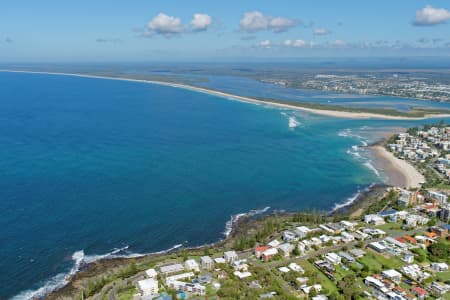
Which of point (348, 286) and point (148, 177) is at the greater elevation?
point (148, 177)

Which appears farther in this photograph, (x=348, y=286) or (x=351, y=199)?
(x=351, y=199)

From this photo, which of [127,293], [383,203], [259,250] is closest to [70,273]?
[127,293]

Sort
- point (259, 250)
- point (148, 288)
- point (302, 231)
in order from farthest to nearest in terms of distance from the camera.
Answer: point (302, 231) < point (259, 250) < point (148, 288)

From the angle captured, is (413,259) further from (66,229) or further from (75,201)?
(75,201)

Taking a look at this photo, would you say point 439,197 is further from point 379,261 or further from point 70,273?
point 70,273

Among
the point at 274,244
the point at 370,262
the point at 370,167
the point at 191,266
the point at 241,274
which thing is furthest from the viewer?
the point at 370,167

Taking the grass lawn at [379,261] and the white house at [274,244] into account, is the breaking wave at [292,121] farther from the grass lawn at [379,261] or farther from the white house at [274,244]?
the grass lawn at [379,261]
